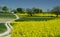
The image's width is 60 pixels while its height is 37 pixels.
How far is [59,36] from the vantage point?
8250 mm

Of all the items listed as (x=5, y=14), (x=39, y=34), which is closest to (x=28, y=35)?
(x=39, y=34)

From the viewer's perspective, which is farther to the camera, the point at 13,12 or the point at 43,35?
the point at 13,12

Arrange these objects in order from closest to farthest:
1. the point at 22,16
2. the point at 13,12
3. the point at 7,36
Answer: the point at 7,36 < the point at 22,16 < the point at 13,12

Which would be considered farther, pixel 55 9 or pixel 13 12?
pixel 55 9

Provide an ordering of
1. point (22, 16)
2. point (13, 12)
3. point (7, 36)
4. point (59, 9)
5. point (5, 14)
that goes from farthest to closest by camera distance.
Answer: point (59, 9) → point (5, 14) → point (13, 12) → point (22, 16) → point (7, 36)

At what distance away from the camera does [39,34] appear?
845 cm

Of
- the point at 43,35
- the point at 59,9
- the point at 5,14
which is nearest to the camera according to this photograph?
the point at 43,35

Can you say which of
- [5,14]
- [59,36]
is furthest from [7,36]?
[5,14]

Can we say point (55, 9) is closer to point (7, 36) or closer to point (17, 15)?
point (17, 15)

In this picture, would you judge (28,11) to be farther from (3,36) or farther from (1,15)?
(3,36)

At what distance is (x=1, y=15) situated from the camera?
23484 mm

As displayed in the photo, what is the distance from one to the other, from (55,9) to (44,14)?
6.85m

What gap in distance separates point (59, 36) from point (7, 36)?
10.4 ft

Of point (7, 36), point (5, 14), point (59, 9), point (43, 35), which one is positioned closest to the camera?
point (43, 35)
